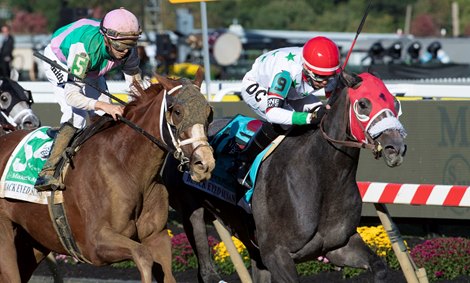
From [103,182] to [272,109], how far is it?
1207 millimetres

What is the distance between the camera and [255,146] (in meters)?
7.75

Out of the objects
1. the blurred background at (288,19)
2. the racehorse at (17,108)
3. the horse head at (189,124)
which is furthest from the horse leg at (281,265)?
the blurred background at (288,19)

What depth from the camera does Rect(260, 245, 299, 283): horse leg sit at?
23.2 ft

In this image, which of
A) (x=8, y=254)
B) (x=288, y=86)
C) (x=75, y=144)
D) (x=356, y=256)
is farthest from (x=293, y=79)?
(x=8, y=254)

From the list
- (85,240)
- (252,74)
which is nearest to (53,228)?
(85,240)

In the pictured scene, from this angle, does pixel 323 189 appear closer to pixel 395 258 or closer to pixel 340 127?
pixel 340 127

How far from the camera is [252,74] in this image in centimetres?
807

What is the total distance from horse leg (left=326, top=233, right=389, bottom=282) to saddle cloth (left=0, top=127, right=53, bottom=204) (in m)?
1.89

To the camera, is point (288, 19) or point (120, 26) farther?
point (288, 19)

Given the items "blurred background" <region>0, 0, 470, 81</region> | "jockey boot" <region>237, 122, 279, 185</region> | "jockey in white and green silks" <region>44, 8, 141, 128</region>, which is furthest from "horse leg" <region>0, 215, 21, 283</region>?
"blurred background" <region>0, 0, 470, 81</region>

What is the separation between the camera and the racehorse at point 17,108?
33.1ft

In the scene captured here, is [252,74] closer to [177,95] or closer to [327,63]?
[327,63]

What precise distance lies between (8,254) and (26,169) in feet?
1.92

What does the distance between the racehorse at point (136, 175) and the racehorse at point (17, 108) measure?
9.70 feet
